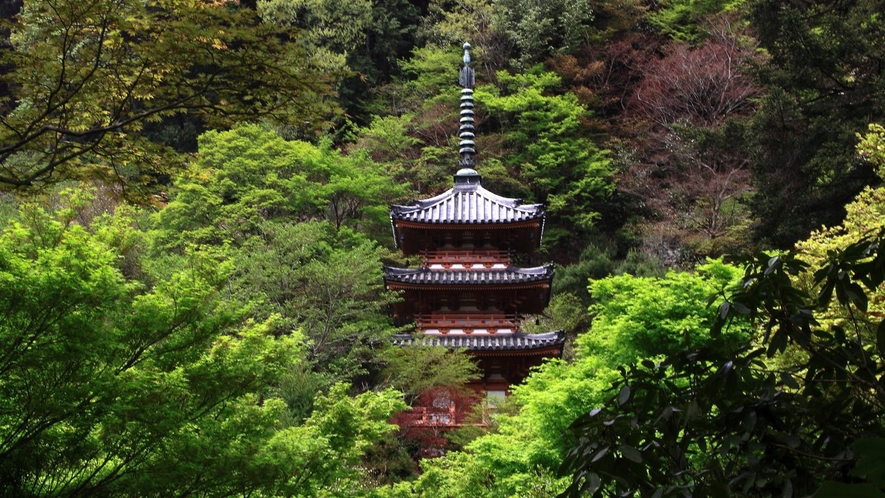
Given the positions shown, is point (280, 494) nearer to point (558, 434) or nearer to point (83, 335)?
point (83, 335)

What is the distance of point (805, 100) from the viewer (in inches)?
580

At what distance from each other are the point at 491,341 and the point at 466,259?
2.34 m

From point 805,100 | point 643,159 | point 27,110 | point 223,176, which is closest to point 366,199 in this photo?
point 223,176

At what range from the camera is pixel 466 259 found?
58.7ft

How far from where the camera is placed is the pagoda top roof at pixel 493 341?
15938 mm

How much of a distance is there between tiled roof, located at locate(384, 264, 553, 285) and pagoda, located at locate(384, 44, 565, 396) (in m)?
0.02

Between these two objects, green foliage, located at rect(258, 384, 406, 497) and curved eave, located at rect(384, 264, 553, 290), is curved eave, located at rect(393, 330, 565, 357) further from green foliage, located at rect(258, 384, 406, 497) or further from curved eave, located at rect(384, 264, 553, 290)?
green foliage, located at rect(258, 384, 406, 497)

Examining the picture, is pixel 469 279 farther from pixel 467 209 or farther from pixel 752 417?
pixel 752 417

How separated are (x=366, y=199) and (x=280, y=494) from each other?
16.3 meters

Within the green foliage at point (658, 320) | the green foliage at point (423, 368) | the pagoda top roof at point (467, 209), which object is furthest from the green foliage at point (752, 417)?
the pagoda top roof at point (467, 209)

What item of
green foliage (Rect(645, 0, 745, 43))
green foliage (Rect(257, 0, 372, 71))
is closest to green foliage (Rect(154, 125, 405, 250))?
green foliage (Rect(257, 0, 372, 71))

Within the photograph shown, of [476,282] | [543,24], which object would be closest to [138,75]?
[476,282]

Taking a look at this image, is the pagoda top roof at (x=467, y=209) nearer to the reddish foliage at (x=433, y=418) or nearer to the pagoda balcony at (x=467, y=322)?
the pagoda balcony at (x=467, y=322)

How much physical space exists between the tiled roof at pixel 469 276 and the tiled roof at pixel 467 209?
1128 millimetres
